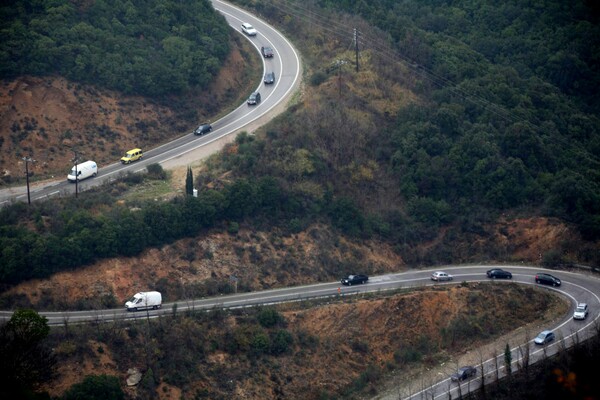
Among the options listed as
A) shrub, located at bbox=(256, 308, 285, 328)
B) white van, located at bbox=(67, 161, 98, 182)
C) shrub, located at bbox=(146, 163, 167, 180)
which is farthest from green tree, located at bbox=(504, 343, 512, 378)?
white van, located at bbox=(67, 161, 98, 182)

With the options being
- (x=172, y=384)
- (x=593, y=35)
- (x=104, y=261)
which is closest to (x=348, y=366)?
(x=172, y=384)

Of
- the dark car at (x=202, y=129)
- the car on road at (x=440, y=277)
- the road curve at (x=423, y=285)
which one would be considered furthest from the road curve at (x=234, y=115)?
the car on road at (x=440, y=277)

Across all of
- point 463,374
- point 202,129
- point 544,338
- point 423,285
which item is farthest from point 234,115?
point 544,338

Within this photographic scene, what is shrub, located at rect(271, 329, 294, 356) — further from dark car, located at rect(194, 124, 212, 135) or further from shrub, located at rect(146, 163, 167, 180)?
dark car, located at rect(194, 124, 212, 135)

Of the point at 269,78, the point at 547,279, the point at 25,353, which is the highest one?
the point at 269,78

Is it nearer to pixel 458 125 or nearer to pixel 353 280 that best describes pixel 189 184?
pixel 353 280

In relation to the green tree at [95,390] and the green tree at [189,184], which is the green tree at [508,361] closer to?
the green tree at [95,390]
